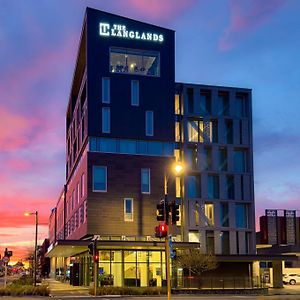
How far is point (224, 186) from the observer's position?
261 ft

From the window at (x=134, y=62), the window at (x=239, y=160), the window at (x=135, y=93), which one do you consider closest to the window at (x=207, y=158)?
the window at (x=239, y=160)

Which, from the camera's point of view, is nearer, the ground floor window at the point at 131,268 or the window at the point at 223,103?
the ground floor window at the point at 131,268

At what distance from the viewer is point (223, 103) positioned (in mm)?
82562

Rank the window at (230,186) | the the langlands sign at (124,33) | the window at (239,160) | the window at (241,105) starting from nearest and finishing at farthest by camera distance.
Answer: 1. the the langlands sign at (124,33)
2. the window at (230,186)
3. the window at (239,160)
4. the window at (241,105)

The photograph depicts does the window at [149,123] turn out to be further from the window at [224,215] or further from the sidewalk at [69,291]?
the sidewalk at [69,291]

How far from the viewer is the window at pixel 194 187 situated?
7825 centimetres

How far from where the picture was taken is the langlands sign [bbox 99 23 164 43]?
74000 millimetres

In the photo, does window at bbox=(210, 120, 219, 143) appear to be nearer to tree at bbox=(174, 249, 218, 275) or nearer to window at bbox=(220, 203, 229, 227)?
window at bbox=(220, 203, 229, 227)

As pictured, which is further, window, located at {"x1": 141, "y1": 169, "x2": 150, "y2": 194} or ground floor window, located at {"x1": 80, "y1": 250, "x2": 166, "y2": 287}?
window, located at {"x1": 141, "y1": 169, "x2": 150, "y2": 194}

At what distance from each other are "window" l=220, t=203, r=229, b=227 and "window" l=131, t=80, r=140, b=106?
59.4 feet

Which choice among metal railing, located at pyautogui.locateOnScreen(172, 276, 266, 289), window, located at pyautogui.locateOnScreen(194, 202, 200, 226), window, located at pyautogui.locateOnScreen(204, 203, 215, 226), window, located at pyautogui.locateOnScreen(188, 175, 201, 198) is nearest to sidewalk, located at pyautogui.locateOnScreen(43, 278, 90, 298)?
metal railing, located at pyautogui.locateOnScreen(172, 276, 266, 289)

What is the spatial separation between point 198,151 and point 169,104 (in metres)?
8.12

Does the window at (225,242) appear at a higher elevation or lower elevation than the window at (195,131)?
lower

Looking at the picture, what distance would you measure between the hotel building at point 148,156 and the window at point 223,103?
0.14m
